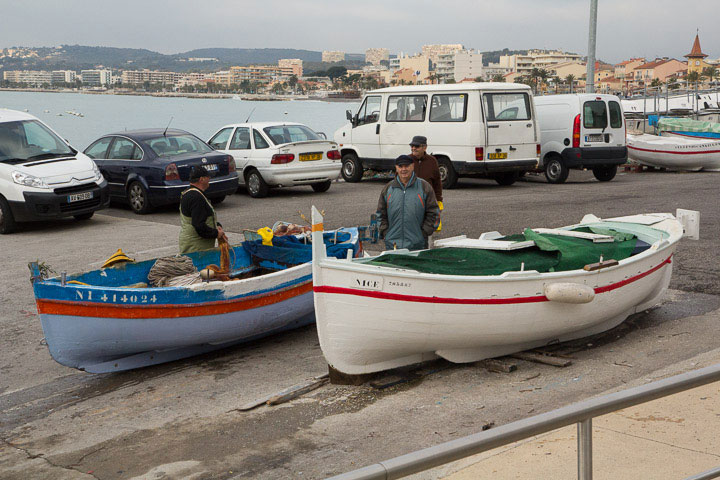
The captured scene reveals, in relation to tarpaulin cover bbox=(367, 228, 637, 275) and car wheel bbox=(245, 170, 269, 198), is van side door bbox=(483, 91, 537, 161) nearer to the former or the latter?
car wheel bbox=(245, 170, 269, 198)

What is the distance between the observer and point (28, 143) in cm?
1555

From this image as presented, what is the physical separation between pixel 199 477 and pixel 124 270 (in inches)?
136

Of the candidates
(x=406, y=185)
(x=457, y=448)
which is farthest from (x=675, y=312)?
(x=457, y=448)

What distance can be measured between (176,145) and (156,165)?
39.5 inches

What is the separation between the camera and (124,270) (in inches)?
318

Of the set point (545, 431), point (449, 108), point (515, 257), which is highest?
point (449, 108)

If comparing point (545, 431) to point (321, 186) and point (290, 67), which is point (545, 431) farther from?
point (290, 67)

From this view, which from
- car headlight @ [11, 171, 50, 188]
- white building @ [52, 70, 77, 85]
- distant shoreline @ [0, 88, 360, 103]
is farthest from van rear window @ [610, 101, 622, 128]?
white building @ [52, 70, 77, 85]

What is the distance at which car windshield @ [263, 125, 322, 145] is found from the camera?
1855 cm

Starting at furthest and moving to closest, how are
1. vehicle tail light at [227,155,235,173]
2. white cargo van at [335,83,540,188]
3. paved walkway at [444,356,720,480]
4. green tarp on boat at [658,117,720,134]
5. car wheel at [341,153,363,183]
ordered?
green tarp on boat at [658,117,720,134]
car wheel at [341,153,363,183]
white cargo van at [335,83,540,188]
vehicle tail light at [227,155,235,173]
paved walkway at [444,356,720,480]

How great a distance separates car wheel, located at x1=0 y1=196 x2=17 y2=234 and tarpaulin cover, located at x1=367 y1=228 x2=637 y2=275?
10.1m

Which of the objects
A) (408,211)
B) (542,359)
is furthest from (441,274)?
(408,211)

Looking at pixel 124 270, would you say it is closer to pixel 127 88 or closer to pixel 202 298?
pixel 202 298

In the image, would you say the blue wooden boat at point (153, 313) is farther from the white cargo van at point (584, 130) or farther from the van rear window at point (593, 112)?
the van rear window at point (593, 112)
